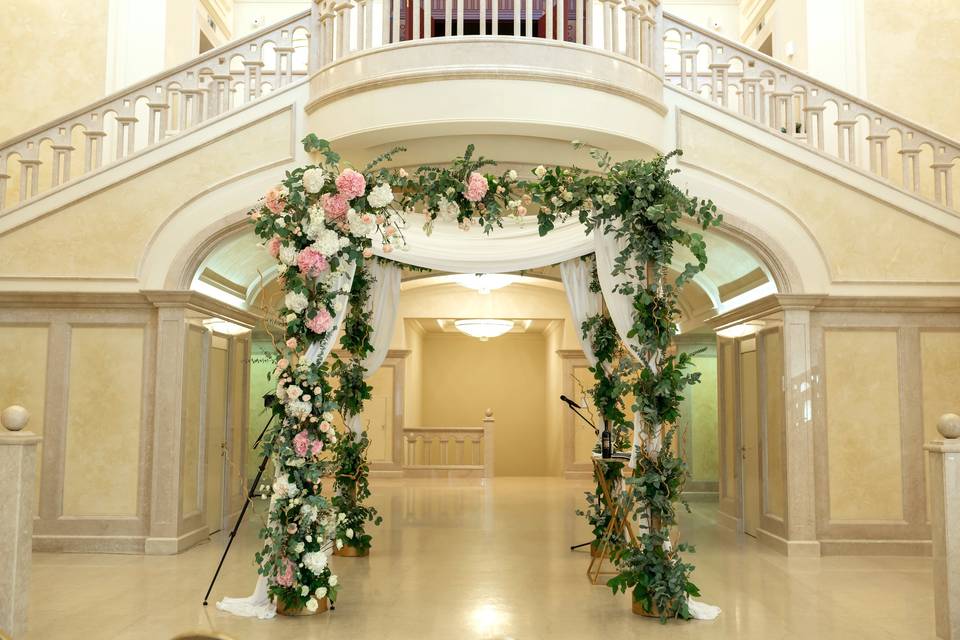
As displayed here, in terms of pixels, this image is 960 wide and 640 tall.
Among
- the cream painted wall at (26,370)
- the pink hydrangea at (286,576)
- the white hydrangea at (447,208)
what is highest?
the white hydrangea at (447,208)

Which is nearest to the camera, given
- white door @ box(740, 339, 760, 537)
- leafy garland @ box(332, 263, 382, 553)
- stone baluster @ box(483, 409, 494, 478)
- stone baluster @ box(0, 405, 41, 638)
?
stone baluster @ box(0, 405, 41, 638)

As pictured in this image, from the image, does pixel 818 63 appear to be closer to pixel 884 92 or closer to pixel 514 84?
pixel 884 92

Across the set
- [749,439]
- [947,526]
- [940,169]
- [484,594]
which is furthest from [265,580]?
[940,169]

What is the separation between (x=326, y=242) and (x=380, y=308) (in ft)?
8.41

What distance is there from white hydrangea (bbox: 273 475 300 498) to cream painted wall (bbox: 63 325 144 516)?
10.2 feet

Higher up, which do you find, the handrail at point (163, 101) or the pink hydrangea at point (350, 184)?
the handrail at point (163, 101)

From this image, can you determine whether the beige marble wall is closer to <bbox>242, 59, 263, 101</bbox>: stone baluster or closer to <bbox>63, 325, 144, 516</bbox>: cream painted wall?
<bbox>242, 59, 263, 101</bbox>: stone baluster

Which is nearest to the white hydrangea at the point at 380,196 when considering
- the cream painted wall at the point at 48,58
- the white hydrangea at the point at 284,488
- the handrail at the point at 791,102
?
the white hydrangea at the point at 284,488

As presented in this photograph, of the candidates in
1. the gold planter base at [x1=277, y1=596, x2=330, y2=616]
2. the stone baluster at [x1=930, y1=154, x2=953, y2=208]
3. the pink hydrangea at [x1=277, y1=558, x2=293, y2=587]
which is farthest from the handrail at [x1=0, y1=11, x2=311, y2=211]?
the stone baluster at [x1=930, y1=154, x2=953, y2=208]

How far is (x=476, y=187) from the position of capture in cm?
599

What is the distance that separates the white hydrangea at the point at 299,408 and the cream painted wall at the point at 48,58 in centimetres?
713

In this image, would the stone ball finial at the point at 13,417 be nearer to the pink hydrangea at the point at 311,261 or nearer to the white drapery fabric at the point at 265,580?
the white drapery fabric at the point at 265,580

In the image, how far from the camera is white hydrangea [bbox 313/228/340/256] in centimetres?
571

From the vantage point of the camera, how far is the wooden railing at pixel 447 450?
15.8 metres
